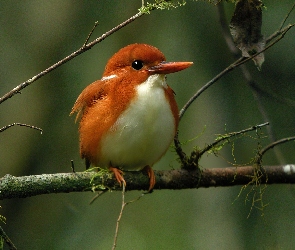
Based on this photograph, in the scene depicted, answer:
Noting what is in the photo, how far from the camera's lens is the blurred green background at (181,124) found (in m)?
3.28

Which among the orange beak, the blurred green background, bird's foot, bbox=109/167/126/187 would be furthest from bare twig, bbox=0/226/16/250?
the blurred green background

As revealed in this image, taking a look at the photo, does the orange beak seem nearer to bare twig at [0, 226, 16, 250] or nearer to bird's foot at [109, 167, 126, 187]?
bird's foot at [109, 167, 126, 187]

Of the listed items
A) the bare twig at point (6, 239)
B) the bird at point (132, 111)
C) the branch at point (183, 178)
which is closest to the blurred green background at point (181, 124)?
the branch at point (183, 178)

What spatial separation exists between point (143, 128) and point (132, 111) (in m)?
0.10

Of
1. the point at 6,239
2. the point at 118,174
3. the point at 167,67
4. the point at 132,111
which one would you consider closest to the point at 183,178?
the point at 118,174

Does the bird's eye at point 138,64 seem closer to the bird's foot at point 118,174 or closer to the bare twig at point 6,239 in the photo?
the bird's foot at point 118,174

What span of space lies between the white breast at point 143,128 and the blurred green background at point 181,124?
449 mm

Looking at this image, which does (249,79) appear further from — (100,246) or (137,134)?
(100,246)

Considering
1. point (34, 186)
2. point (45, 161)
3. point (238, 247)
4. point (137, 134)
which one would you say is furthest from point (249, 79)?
point (45, 161)

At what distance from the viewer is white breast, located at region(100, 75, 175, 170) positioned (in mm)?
2646

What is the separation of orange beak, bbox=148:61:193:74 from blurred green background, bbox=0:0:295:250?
0.59 metres

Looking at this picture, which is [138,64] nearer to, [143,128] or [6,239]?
[143,128]

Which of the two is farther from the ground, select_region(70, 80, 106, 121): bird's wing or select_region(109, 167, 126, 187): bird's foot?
select_region(70, 80, 106, 121): bird's wing

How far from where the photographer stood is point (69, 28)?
165 inches
